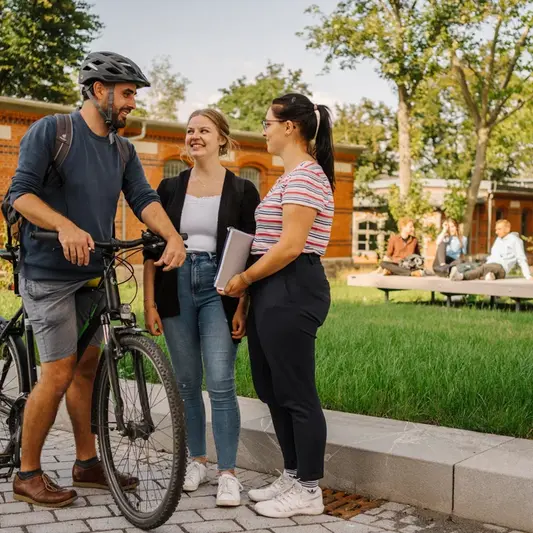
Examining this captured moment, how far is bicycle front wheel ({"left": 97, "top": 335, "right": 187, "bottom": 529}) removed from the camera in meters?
3.76

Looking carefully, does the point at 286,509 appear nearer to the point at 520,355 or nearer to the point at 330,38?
the point at 520,355

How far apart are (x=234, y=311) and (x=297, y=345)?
517 mm

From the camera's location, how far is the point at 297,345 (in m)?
4.05

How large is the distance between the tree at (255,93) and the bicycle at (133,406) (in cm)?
4658

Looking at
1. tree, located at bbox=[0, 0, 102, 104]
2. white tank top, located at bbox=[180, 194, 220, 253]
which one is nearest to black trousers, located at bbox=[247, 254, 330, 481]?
white tank top, located at bbox=[180, 194, 220, 253]

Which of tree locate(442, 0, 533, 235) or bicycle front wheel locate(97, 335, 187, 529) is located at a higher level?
tree locate(442, 0, 533, 235)

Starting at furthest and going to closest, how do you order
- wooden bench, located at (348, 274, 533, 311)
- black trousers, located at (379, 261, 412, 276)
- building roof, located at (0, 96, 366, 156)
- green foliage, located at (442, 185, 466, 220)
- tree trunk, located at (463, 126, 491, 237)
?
tree trunk, located at (463, 126, 491, 237)
green foliage, located at (442, 185, 466, 220)
building roof, located at (0, 96, 366, 156)
black trousers, located at (379, 261, 412, 276)
wooden bench, located at (348, 274, 533, 311)

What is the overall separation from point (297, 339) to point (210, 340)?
580 millimetres

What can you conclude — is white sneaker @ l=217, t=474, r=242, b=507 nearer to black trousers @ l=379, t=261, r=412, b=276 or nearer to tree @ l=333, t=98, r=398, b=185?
black trousers @ l=379, t=261, r=412, b=276

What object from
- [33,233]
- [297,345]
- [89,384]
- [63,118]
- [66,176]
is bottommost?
[89,384]

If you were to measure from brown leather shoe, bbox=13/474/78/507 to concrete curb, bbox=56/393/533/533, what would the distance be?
752mm

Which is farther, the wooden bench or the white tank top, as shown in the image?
the wooden bench

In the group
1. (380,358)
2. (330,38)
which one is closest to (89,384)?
(380,358)

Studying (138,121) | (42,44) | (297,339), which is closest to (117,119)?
(297,339)
